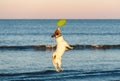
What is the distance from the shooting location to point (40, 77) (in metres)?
35.9

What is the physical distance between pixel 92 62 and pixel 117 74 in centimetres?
962

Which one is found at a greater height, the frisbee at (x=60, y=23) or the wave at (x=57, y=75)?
the frisbee at (x=60, y=23)

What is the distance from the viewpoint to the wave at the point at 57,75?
3561cm

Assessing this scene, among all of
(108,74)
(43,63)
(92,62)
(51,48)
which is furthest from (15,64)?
(51,48)

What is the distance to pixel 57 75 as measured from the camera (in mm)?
36750

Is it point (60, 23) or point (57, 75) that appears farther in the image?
point (57, 75)

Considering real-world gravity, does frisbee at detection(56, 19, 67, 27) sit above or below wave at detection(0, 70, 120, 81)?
above

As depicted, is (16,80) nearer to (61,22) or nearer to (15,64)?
(15,64)

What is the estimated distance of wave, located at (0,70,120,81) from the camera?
35606 millimetres

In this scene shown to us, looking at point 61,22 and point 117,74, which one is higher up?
point 61,22

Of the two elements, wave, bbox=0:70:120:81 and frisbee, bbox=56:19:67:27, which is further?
wave, bbox=0:70:120:81

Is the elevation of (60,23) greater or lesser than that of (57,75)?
greater

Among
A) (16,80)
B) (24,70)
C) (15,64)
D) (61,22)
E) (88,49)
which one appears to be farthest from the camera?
(88,49)

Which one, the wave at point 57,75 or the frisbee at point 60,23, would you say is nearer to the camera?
the frisbee at point 60,23
